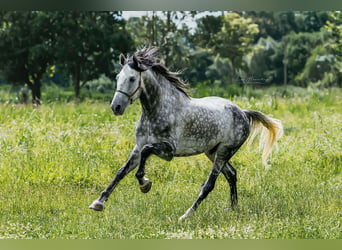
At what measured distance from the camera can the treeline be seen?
19.6ft

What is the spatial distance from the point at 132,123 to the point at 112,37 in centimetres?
105

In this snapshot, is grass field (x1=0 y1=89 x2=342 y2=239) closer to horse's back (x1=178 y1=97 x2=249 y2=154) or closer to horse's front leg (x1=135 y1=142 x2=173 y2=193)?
horse's front leg (x1=135 y1=142 x2=173 y2=193)

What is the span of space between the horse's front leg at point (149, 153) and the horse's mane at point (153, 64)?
1.80 feet

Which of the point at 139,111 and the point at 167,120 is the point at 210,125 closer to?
the point at 167,120

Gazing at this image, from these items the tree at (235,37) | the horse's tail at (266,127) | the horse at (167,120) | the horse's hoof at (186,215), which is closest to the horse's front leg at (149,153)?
the horse at (167,120)

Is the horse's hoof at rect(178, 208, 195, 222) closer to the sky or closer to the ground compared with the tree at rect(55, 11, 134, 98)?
closer to the ground

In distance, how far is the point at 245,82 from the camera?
5750 mm

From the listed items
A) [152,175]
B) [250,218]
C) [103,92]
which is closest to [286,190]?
[250,218]

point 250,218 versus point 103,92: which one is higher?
point 103,92

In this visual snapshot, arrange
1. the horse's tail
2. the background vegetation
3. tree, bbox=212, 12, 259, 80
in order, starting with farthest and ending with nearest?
tree, bbox=212, 12, 259, 80
the background vegetation
the horse's tail

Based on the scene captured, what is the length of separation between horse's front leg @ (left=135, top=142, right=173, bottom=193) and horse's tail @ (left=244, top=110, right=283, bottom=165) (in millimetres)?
984

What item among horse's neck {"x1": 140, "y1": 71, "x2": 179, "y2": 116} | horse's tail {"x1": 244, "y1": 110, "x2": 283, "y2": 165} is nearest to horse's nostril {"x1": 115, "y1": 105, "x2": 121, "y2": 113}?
horse's neck {"x1": 140, "y1": 71, "x2": 179, "y2": 116}

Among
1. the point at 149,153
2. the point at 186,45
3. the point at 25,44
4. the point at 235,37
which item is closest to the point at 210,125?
the point at 149,153

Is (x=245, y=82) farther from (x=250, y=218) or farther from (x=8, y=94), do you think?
(x=8, y=94)
